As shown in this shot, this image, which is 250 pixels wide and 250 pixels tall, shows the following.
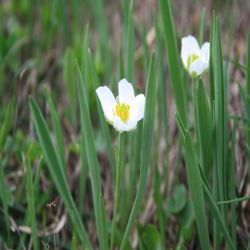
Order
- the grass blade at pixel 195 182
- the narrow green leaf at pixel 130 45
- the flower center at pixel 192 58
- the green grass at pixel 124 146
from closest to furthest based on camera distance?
the grass blade at pixel 195 182 < the green grass at pixel 124 146 < the flower center at pixel 192 58 < the narrow green leaf at pixel 130 45

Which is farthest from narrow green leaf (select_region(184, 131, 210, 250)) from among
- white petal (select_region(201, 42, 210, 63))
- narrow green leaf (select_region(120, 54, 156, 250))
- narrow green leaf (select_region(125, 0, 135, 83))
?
narrow green leaf (select_region(125, 0, 135, 83))

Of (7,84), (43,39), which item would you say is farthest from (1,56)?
(43,39)

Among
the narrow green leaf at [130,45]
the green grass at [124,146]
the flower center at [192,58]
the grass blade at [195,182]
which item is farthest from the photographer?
the narrow green leaf at [130,45]

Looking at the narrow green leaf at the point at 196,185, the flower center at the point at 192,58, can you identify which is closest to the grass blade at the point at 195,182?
the narrow green leaf at the point at 196,185

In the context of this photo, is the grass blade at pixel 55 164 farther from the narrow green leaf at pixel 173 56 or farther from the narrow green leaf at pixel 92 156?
the narrow green leaf at pixel 173 56

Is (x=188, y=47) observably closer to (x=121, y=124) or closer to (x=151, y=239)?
(x=121, y=124)

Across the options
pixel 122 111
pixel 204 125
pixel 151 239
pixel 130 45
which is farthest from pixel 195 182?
pixel 130 45

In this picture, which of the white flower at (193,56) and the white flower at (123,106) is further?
the white flower at (193,56)

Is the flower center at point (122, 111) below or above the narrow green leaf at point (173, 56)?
below

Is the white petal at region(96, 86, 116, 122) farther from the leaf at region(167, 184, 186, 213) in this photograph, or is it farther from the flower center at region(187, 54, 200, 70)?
the leaf at region(167, 184, 186, 213)

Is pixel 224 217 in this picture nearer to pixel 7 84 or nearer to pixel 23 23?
pixel 7 84
